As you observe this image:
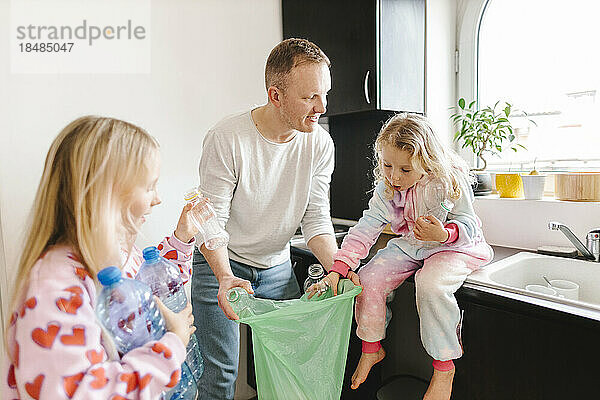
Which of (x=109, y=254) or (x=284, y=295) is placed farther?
(x=284, y=295)

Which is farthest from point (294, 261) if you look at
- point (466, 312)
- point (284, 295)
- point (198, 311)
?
point (466, 312)

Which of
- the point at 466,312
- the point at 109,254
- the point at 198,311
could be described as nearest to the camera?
the point at 109,254

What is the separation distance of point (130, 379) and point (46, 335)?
162 mm

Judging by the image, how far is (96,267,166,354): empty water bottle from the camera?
3.01ft

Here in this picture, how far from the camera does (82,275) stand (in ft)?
2.95

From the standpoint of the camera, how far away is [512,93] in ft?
7.45

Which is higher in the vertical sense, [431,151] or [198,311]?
[431,151]

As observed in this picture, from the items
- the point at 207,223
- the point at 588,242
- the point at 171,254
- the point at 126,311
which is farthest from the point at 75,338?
the point at 588,242

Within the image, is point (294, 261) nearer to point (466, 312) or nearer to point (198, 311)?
point (198, 311)

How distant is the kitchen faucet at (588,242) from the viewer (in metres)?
1.69

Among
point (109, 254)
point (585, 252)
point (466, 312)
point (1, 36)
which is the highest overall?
point (1, 36)

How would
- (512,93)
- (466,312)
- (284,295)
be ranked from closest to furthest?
1. (466,312)
2. (284,295)
3. (512,93)

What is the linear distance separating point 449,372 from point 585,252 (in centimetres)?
73

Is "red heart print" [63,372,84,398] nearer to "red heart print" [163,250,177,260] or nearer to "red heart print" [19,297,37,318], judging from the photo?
"red heart print" [19,297,37,318]
